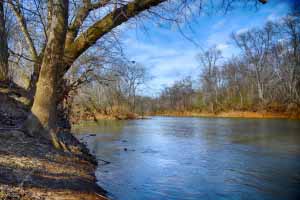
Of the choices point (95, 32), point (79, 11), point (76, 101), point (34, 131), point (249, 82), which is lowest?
point (34, 131)

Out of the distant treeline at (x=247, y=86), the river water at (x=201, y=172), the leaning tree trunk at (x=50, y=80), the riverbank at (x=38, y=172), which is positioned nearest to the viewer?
the riverbank at (x=38, y=172)

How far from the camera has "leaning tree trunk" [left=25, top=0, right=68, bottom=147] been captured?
6.26 m

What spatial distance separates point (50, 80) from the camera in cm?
654

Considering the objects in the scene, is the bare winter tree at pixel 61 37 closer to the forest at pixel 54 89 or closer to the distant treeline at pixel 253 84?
the forest at pixel 54 89

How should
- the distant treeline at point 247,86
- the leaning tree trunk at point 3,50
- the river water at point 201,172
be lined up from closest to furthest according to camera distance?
the river water at point 201,172 → the leaning tree trunk at point 3,50 → the distant treeline at point 247,86

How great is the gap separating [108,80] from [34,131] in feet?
10.4

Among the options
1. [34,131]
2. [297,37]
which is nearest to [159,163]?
[34,131]

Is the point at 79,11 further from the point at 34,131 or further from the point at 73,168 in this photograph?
the point at 73,168

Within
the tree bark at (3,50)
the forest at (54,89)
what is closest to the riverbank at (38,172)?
the forest at (54,89)

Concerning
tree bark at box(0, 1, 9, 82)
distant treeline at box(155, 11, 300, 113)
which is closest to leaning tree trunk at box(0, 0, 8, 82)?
tree bark at box(0, 1, 9, 82)

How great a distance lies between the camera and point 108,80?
9305mm

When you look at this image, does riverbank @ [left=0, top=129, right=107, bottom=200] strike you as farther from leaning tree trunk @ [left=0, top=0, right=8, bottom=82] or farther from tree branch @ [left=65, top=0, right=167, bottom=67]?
leaning tree trunk @ [left=0, top=0, right=8, bottom=82]

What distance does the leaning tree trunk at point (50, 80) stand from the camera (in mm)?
6258

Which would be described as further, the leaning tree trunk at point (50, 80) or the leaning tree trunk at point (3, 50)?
the leaning tree trunk at point (3, 50)
